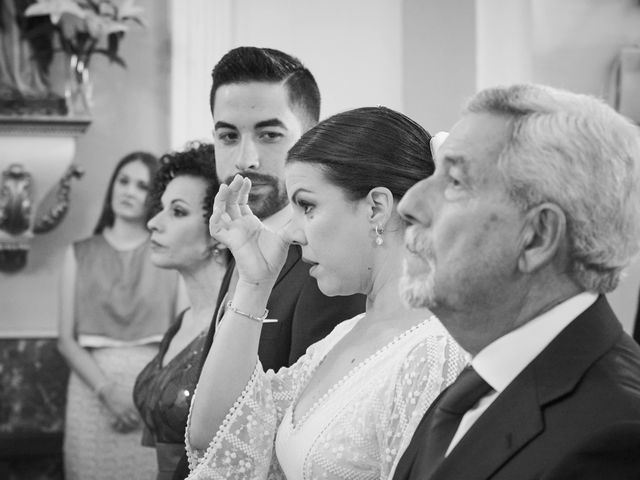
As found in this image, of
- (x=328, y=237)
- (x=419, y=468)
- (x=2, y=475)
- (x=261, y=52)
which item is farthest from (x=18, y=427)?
(x=419, y=468)

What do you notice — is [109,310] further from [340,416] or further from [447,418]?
[447,418]

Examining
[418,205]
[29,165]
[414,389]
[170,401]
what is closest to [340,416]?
[414,389]

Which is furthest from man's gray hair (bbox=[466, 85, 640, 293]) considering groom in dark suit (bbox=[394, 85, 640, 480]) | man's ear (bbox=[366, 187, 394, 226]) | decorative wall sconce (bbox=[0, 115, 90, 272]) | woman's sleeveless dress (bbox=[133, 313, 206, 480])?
decorative wall sconce (bbox=[0, 115, 90, 272])

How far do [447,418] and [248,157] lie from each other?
1.18 m

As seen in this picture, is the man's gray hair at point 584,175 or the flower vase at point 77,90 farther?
the flower vase at point 77,90

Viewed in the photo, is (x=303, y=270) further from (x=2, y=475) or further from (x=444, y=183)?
(x=2, y=475)

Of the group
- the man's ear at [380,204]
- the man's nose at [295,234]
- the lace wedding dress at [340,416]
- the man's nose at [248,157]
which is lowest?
the lace wedding dress at [340,416]

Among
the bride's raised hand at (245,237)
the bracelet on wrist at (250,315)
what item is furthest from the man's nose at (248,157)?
the bracelet on wrist at (250,315)

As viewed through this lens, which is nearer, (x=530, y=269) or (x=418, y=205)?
(x=530, y=269)

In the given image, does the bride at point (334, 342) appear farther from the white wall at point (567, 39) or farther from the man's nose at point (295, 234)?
the white wall at point (567, 39)

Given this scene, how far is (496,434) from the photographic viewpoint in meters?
1.33

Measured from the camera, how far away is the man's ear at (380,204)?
1940 mm

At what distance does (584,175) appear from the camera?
134 centimetres

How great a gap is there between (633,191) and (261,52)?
141cm
